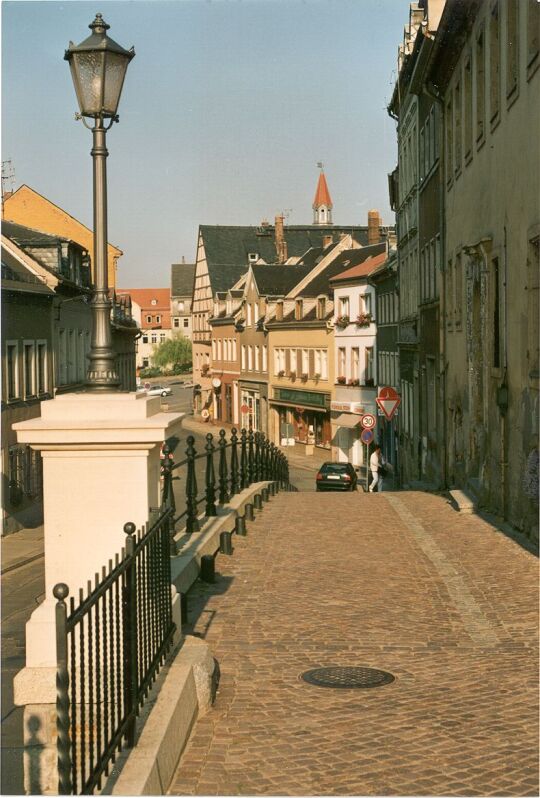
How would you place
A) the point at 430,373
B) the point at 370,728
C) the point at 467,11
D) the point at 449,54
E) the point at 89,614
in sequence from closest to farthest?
the point at 89,614
the point at 370,728
the point at 467,11
the point at 449,54
the point at 430,373

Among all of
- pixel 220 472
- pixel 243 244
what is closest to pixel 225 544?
pixel 220 472

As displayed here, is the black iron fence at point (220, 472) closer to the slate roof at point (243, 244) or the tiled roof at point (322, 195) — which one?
the slate roof at point (243, 244)

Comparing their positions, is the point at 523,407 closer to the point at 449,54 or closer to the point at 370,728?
the point at 370,728

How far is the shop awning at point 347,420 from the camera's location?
5262 centimetres

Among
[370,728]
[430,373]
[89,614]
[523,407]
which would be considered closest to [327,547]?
[523,407]

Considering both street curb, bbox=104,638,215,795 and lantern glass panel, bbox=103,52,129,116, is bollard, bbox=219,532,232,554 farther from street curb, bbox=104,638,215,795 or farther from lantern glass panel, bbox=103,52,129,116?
lantern glass panel, bbox=103,52,129,116

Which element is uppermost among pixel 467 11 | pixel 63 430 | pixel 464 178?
pixel 467 11

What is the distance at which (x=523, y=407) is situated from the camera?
1497 cm

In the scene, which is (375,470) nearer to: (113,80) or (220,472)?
(220,472)

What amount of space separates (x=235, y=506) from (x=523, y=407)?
4.10m

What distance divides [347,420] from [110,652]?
49.0 meters

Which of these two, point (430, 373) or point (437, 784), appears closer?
point (437, 784)

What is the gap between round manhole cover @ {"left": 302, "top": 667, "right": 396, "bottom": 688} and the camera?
736 cm

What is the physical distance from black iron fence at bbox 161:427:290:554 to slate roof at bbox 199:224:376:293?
59.7 metres
